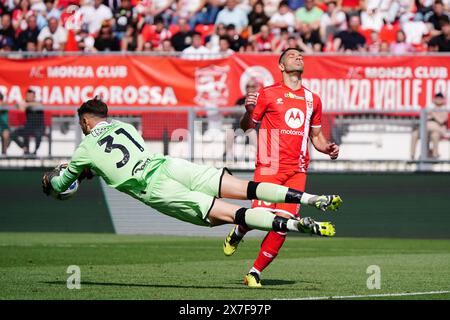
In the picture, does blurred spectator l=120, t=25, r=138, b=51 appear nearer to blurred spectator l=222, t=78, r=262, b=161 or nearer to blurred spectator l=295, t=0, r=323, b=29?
blurred spectator l=295, t=0, r=323, b=29

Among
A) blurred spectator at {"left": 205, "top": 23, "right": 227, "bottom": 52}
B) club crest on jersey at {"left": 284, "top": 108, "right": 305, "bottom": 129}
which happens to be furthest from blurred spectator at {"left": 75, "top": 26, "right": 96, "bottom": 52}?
club crest on jersey at {"left": 284, "top": 108, "right": 305, "bottom": 129}

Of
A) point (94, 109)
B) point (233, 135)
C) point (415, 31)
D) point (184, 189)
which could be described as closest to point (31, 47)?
point (233, 135)

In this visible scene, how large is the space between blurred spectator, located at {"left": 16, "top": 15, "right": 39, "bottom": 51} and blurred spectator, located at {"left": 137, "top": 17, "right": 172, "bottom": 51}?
2.86 m

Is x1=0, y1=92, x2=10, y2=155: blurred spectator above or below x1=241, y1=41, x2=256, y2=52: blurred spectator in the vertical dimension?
below

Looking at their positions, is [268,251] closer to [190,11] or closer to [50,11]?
[190,11]

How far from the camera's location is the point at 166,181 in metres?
11.9

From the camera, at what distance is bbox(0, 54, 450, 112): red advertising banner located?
22.9 metres

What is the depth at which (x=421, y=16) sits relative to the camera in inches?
1045

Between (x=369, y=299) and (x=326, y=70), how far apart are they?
1291 centimetres

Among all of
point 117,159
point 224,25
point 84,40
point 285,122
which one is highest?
point 224,25

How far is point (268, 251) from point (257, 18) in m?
14.7

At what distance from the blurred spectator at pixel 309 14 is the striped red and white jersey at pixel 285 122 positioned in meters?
13.5

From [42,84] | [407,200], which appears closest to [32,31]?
[42,84]

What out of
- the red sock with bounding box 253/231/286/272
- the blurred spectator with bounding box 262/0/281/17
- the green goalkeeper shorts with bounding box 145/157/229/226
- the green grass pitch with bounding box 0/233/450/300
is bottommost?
the green grass pitch with bounding box 0/233/450/300
